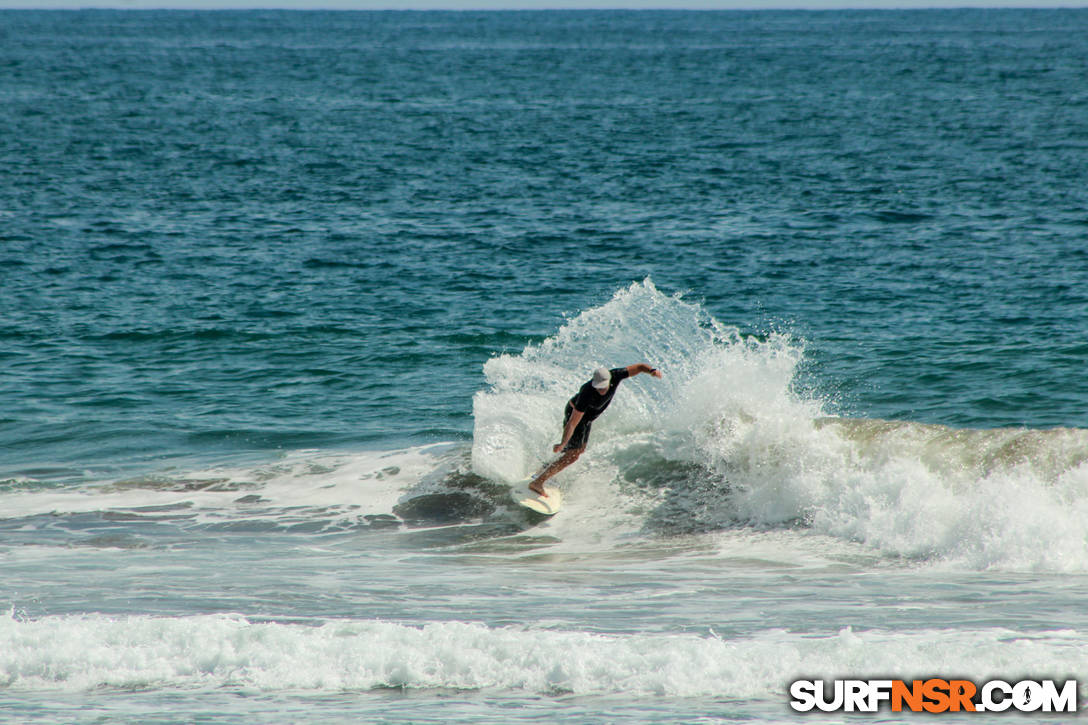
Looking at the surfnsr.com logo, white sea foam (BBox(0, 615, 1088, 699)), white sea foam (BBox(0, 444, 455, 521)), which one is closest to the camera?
the surfnsr.com logo

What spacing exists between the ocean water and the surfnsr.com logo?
14 centimetres

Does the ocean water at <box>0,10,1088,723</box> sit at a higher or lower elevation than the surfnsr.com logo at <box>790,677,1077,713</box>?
higher

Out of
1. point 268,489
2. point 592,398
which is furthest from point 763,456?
point 268,489

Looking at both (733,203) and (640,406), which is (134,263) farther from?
(733,203)

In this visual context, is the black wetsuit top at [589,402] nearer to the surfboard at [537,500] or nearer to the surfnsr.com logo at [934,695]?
the surfboard at [537,500]

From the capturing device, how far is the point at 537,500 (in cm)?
1343

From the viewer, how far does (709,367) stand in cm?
1479

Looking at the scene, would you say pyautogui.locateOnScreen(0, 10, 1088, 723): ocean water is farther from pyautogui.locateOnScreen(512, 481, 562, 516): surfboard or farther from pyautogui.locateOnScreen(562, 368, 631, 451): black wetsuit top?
pyautogui.locateOnScreen(562, 368, 631, 451): black wetsuit top

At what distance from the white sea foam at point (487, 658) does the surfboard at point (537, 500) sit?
15.7 ft

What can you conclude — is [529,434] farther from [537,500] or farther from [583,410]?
[583,410]

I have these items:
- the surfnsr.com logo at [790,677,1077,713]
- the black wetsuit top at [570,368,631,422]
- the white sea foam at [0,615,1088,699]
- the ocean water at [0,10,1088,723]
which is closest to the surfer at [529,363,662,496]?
the black wetsuit top at [570,368,631,422]

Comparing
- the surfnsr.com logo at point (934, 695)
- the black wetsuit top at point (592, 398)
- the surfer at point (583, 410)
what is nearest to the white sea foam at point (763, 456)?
the surfer at point (583, 410)

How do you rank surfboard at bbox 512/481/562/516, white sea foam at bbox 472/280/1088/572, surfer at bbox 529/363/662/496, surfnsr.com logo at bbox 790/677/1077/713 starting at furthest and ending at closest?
1. surfboard at bbox 512/481/562/516
2. surfer at bbox 529/363/662/496
3. white sea foam at bbox 472/280/1088/572
4. surfnsr.com logo at bbox 790/677/1077/713

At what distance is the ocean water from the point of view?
8.09 metres
